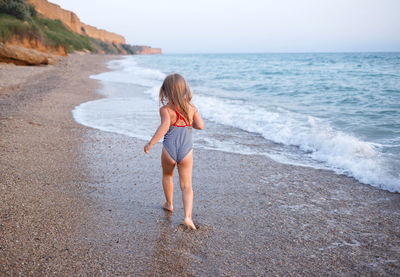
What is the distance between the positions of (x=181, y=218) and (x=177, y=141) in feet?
2.77

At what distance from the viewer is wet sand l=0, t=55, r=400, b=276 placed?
2281 mm

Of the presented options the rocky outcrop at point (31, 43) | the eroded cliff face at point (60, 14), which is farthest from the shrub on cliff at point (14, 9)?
the eroded cliff face at point (60, 14)

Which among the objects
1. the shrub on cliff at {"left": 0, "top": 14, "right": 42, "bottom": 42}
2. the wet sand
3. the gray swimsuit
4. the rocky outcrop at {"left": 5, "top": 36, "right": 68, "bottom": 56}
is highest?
the shrub on cliff at {"left": 0, "top": 14, "right": 42, "bottom": 42}

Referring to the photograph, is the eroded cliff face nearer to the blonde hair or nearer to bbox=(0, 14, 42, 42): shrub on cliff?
bbox=(0, 14, 42, 42): shrub on cliff

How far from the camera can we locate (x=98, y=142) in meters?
5.49

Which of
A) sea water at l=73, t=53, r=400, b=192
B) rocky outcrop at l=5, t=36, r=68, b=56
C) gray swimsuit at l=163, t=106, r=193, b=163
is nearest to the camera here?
gray swimsuit at l=163, t=106, r=193, b=163

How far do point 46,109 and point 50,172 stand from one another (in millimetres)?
4230

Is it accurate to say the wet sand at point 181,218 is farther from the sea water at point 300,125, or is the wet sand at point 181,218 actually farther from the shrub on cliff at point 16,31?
the shrub on cliff at point 16,31

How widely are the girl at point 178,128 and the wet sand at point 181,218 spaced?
46 cm

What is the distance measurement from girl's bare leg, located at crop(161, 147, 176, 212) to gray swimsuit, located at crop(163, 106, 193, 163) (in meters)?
0.06

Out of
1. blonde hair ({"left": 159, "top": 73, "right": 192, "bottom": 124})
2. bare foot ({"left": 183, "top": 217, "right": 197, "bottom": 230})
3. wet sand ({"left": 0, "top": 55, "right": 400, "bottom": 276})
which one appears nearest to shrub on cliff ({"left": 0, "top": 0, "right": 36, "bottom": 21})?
wet sand ({"left": 0, "top": 55, "right": 400, "bottom": 276})

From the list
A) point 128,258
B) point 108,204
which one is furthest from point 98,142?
point 128,258

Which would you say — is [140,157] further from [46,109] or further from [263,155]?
[46,109]

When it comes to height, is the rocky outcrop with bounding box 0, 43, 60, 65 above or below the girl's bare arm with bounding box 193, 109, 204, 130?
above
